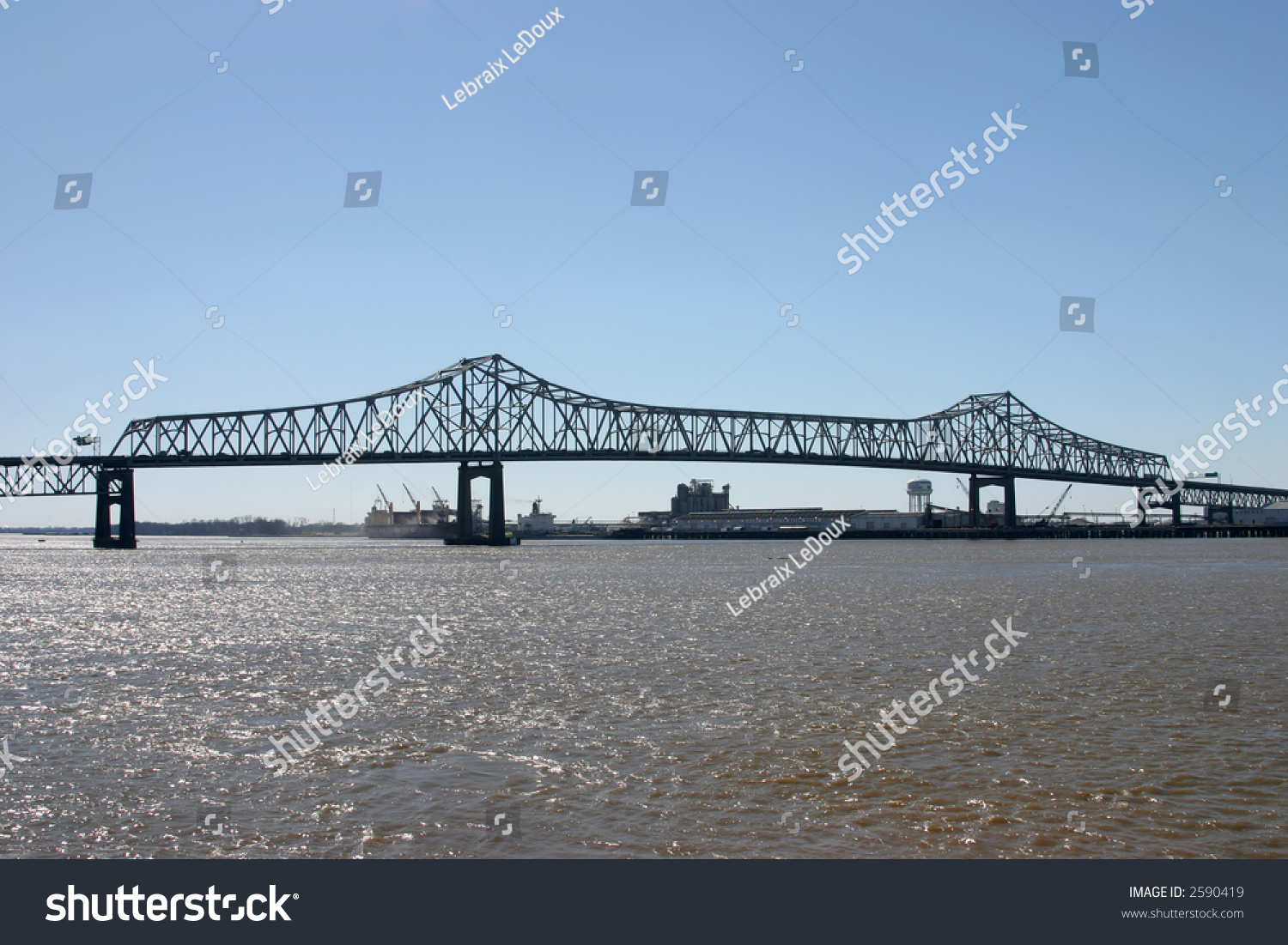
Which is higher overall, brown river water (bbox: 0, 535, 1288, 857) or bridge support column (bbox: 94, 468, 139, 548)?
bridge support column (bbox: 94, 468, 139, 548)

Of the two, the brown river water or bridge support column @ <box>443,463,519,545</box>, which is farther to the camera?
bridge support column @ <box>443,463,519,545</box>

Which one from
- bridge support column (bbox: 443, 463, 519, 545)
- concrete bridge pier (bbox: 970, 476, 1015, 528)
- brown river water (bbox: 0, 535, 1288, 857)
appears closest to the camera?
brown river water (bbox: 0, 535, 1288, 857)

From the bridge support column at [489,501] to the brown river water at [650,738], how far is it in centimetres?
8863

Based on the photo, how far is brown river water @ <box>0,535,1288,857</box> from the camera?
381 inches

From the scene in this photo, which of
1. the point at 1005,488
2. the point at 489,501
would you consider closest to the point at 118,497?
the point at 489,501

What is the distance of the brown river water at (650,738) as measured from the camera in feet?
31.8

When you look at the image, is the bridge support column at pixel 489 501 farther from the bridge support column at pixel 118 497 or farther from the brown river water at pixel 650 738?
the brown river water at pixel 650 738

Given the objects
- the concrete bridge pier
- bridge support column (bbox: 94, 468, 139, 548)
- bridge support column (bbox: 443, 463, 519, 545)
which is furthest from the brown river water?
the concrete bridge pier

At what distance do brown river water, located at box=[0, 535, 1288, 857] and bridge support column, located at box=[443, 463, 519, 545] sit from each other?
88.6 meters

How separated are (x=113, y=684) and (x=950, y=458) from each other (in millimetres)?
167207

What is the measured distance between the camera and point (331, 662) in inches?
875

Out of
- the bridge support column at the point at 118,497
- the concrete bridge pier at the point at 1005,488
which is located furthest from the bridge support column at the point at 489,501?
the concrete bridge pier at the point at 1005,488

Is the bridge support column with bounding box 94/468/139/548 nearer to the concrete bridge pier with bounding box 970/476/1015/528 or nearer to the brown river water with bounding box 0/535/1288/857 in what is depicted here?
the brown river water with bounding box 0/535/1288/857
